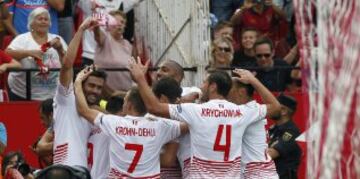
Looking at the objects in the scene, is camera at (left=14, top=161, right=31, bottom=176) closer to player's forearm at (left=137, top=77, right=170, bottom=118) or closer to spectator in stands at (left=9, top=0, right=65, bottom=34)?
player's forearm at (left=137, top=77, right=170, bottom=118)

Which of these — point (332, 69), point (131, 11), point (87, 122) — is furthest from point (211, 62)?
point (332, 69)

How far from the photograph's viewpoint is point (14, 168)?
11.4 meters

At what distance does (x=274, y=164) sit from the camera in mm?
12711

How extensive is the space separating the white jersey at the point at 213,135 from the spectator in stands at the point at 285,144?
1515mm

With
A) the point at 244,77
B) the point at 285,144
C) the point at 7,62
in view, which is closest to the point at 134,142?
the point at 244,77

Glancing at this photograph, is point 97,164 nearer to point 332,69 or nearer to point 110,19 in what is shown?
point 110,19

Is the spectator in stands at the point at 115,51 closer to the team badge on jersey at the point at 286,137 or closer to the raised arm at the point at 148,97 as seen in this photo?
the team badge on jersey at the point at 286,137

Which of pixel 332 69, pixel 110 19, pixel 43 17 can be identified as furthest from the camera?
pixel 110 19

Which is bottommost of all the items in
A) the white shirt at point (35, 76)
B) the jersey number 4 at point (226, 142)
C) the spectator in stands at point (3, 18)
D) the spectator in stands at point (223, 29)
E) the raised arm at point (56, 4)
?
the jersey number 4 at point (226, 142)

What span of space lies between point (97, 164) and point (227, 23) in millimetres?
4653

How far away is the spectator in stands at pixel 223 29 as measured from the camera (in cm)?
1580

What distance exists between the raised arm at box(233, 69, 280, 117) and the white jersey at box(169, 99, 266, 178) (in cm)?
36

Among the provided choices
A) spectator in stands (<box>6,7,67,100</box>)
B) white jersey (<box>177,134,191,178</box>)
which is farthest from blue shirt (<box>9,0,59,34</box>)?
white jersey (<box>177,134,191,178</box>)

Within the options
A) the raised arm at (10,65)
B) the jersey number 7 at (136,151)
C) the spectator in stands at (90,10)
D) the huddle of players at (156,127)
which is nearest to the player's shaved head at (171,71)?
the huddle of players at (156,127)
